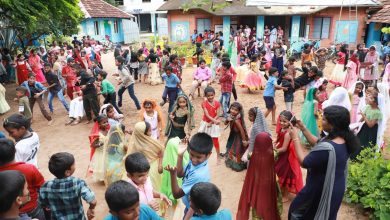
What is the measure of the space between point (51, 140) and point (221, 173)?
433cm

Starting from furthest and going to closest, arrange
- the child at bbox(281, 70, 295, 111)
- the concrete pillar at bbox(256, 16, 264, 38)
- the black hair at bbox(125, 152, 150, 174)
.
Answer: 1. the concrete pillar at bbox(256, 16, 264, 38)
2. the child at bbox(281, 70, 295, 111)
3. the black hair at bbox(125, 152, 150, 174)

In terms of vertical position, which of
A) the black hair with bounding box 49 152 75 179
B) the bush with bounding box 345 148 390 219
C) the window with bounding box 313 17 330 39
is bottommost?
the bush with bounding box 345 148 390 219

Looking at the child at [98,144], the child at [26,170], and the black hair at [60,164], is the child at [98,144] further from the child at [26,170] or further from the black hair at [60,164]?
the black hair at [60,164]

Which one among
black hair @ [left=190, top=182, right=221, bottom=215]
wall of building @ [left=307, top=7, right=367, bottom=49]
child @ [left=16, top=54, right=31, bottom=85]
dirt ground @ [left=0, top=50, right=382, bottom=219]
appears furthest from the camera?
wall of building @ [left=307, top=7, right=367, bottom=49]

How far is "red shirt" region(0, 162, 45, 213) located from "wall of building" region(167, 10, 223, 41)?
1993 centimetres

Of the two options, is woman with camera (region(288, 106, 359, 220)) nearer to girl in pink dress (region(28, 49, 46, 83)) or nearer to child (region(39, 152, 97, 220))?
child (region(39, 152, 97, 220))

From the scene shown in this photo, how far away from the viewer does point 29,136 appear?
11.6ft

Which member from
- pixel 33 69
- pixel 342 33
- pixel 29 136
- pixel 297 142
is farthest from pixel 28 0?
pixel 342 33

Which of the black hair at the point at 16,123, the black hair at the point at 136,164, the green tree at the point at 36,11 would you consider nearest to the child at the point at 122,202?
the black hair at the point at 136,164

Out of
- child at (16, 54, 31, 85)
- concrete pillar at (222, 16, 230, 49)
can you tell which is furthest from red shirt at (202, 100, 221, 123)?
concrete pillar at (222, 16, 230, 49)

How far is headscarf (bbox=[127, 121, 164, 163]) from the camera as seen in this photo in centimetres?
391

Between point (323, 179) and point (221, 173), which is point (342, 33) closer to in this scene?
point (221, 173)

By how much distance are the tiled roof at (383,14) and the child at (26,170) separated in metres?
17.3

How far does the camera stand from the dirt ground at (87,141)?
15.4 ft
